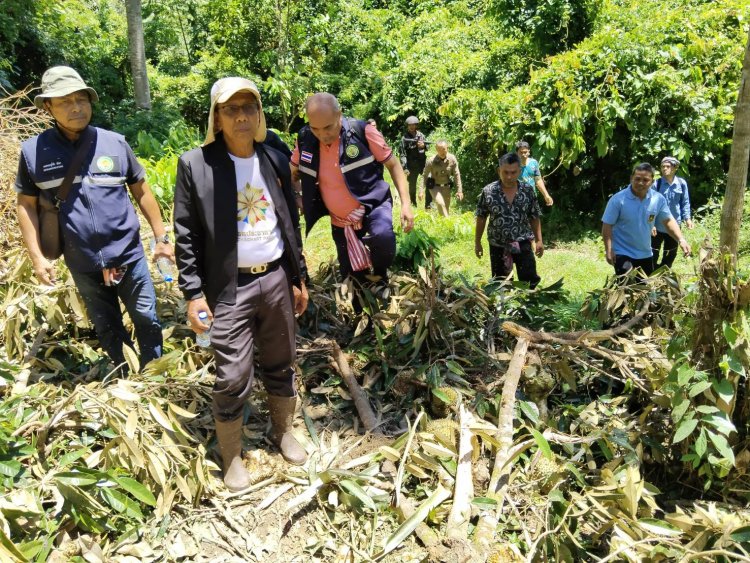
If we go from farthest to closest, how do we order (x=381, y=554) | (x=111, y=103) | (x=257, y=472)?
(x=111, y=103) → (x=257, y=472) → (x=381, y=554)

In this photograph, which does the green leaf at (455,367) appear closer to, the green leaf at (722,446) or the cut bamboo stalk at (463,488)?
the cut bamboo stalk at (463,488)

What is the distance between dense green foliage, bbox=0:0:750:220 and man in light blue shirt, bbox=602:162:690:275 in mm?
3355

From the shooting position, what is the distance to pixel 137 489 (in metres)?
2.62

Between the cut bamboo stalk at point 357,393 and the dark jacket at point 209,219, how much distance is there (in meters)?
1.10

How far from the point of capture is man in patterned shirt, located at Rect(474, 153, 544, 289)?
507 cm

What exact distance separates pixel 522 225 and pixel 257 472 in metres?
3.11

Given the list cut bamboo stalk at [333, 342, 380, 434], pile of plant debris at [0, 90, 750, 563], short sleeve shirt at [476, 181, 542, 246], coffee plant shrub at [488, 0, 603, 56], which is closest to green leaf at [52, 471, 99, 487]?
pile of plant debris at [0, 90, 750, 563]

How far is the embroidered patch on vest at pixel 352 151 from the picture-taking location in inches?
148

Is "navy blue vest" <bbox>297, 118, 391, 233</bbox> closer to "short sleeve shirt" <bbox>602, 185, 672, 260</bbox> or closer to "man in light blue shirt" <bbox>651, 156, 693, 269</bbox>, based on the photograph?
"short sleeve shirt" <bbox>602, 185, 672, 260</bbox>

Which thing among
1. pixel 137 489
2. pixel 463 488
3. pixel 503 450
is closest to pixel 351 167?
pixel 503 450

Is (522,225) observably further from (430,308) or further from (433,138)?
(433,138)

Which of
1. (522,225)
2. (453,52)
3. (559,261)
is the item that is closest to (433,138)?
(453,52)

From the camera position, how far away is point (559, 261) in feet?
25.6

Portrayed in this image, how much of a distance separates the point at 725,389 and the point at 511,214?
2.79 meters
